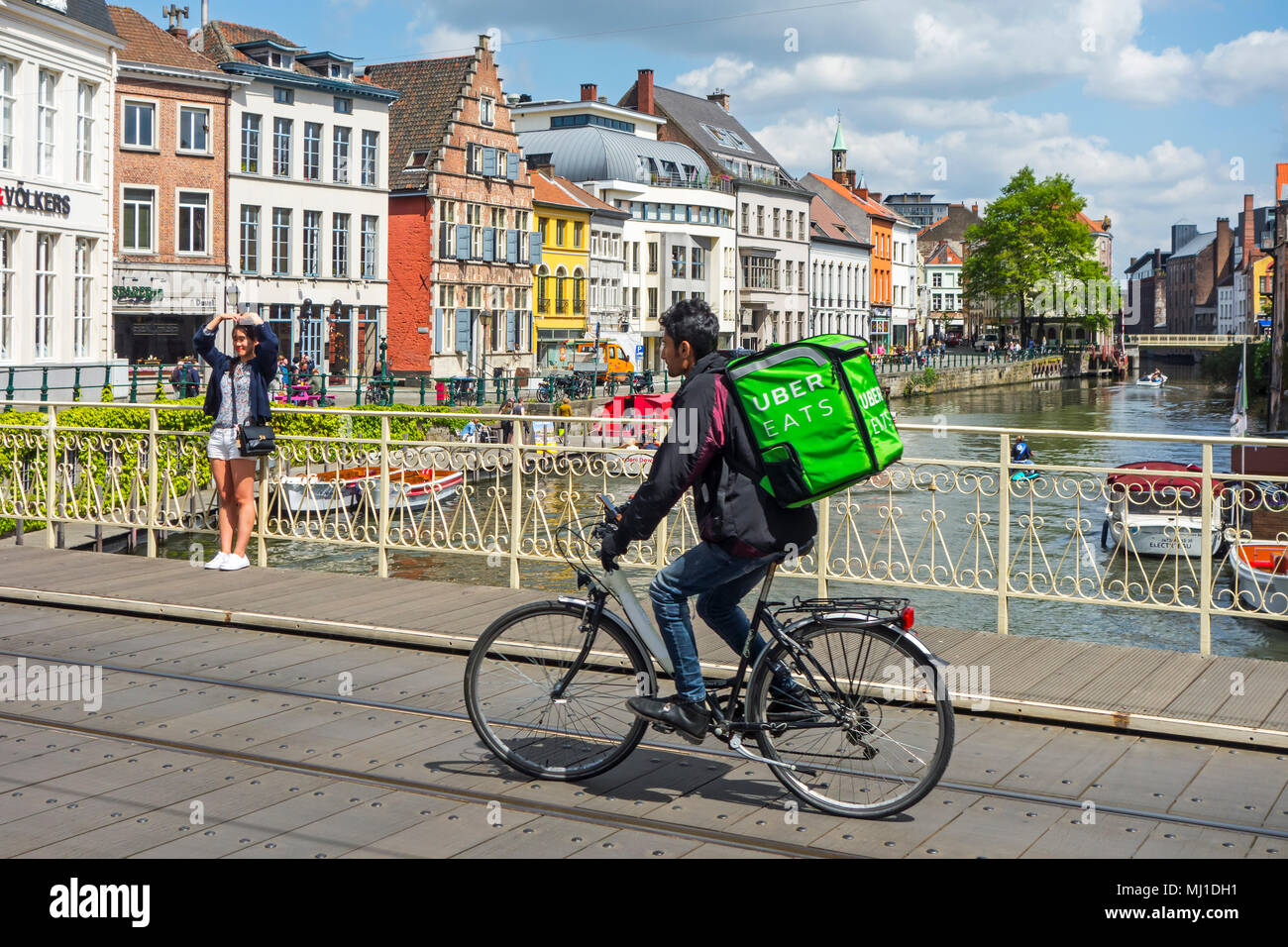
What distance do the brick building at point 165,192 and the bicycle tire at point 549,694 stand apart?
42.8 meters

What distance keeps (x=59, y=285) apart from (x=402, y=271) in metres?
26.8

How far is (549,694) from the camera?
6.14 metres

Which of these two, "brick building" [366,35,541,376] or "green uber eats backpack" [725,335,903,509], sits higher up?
"brick building" [366,35,541,376]

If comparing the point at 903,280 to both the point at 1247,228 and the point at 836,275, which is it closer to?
the point at 836,275

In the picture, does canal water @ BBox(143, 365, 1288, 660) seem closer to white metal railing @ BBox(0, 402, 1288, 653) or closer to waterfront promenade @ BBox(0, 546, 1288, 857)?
white metal railing @ BBox(0, 402, 1288, 653)

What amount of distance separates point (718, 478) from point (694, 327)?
0.65m

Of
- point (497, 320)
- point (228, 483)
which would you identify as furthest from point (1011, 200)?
point (228, 483)

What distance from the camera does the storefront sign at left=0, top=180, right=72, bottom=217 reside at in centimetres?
2831

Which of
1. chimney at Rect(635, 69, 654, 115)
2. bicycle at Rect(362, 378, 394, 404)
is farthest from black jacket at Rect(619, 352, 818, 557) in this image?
chimney at Rect(635, 69, 654, 115)

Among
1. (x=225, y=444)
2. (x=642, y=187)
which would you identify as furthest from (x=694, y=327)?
(x=642, y=187)

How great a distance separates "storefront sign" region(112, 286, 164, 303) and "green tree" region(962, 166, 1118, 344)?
2463 inches

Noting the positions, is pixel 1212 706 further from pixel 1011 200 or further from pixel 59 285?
pixel 1011 200

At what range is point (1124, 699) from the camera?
7.25 m

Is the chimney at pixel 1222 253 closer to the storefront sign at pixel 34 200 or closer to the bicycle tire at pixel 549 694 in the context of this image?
the storefront sign at pixel 34 200
